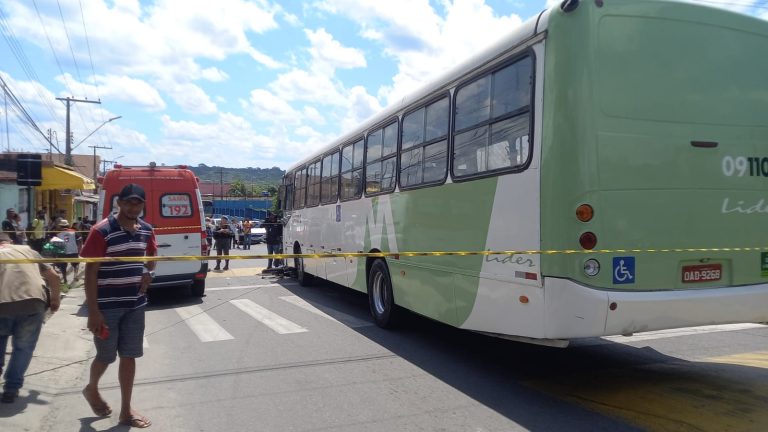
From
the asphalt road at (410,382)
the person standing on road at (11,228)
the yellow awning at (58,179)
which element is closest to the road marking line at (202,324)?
the asphalt road at (410,382)

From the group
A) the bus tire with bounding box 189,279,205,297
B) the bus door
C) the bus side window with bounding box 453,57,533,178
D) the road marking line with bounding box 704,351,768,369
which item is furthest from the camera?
the bus tire with bounding box 189,279,205,297

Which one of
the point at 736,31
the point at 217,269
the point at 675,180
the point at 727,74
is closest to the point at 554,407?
the point at 675,180

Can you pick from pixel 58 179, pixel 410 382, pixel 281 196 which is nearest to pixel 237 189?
→ pixel 58 179

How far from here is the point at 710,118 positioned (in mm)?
5082

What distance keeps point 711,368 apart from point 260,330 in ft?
19.6

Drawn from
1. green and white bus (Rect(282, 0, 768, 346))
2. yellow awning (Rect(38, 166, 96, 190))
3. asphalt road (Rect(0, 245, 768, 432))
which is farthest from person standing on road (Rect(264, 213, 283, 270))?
green and white bus (Rect(282, 0, 768, 346))

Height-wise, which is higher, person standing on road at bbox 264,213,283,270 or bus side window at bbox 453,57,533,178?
bus side window at bbox 453,57,533,178

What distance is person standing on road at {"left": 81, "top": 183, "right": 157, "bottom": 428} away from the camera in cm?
435

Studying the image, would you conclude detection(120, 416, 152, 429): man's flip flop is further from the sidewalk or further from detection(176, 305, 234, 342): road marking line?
detection(176, 305, 234, 342): road marking line

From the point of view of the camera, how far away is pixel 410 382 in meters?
Answer: 5.74

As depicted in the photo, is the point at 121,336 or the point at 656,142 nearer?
the point at 121,336

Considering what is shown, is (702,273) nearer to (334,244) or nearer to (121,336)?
(121,336)

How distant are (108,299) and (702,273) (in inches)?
199

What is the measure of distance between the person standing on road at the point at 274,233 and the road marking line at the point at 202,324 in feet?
23.3
